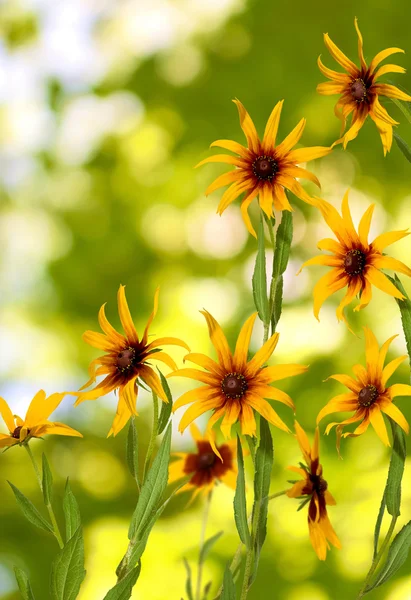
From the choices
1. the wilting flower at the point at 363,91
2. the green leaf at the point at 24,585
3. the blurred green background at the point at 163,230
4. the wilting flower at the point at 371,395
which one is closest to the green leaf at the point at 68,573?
the green leaf at the point at 24,585

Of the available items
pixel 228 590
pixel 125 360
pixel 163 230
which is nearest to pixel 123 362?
pixel 125 360

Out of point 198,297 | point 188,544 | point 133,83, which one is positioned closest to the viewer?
point 188,544

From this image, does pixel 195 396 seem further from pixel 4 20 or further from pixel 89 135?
pixel 4 20

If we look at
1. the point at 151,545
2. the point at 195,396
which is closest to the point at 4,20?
the point at 151,545

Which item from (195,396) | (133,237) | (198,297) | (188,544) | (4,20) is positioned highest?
(4,20)

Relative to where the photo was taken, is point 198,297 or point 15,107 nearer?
point 198,297

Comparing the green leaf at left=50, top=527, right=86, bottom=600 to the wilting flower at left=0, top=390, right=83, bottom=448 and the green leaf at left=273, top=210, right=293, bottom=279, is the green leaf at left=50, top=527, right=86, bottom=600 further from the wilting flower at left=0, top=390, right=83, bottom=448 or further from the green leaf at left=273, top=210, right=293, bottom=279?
the green leaf at left=273, top=210, right=293, bottom=279
